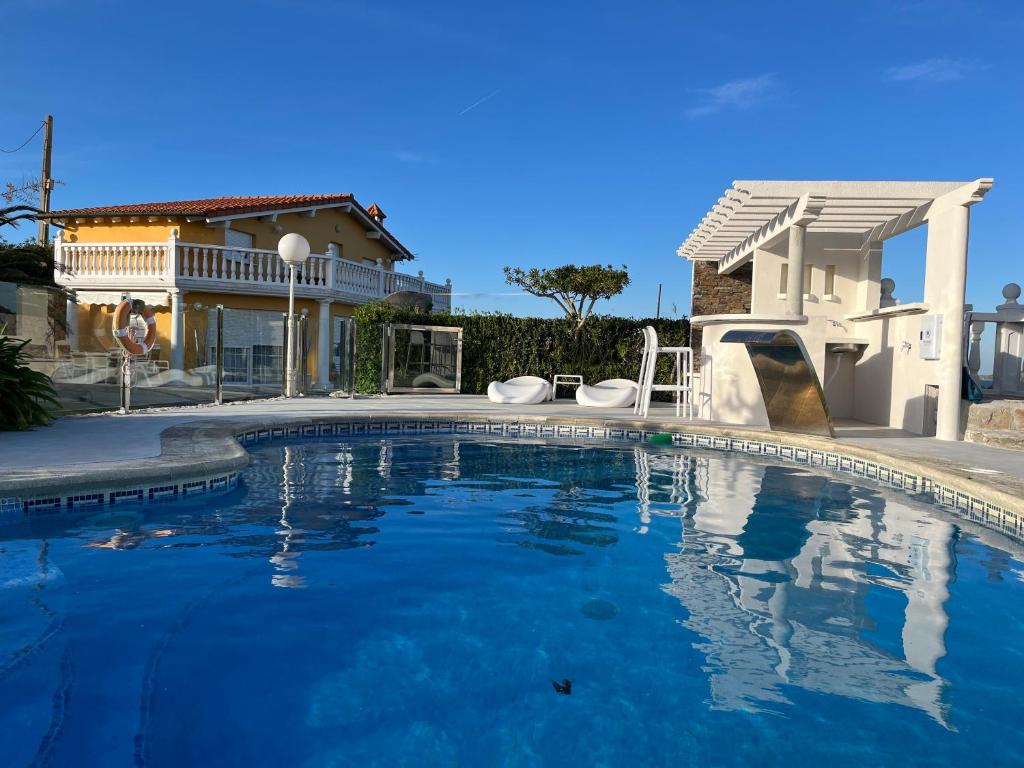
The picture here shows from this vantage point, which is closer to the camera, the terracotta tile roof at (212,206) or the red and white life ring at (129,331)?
the red and white life ring at (129,331)

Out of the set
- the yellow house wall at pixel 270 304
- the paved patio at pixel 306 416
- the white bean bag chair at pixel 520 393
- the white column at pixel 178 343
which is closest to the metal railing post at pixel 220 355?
the paved patio at pixel 306 416

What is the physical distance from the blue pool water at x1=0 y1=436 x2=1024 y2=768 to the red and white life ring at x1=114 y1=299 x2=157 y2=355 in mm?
4458

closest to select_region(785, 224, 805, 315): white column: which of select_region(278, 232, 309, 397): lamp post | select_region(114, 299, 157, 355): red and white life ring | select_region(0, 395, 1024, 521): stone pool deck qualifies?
select_region(0, 395, 1024, 521): stone pool deck

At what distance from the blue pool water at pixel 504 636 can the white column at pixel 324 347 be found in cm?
1319

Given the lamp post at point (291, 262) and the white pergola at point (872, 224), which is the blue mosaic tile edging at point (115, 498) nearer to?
Answer: the lamp post at point (291, 262)

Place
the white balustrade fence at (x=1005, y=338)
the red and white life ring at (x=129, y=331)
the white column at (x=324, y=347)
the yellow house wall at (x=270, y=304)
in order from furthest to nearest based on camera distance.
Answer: the white column at (x=324, y=347) < the yellow house wall at (x=270, y=304) < the white balustrade fence at (x=1005, y=338) < the red and white life ring at (x=129, y=331)

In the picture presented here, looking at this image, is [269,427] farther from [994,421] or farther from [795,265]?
[994,421]

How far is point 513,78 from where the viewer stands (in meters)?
17.0

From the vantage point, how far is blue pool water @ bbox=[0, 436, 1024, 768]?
2.44 metres

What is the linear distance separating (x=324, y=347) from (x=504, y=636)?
54.1 feet

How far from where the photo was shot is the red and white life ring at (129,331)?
9.01m

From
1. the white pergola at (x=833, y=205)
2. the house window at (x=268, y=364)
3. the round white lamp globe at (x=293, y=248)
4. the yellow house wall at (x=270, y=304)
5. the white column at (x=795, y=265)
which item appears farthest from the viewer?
the yellow house wall at (x=270, y=304)

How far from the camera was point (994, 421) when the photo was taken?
9.16 meters

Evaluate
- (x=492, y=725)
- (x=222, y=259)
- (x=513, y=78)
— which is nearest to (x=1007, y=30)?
(x=513, y=78)
